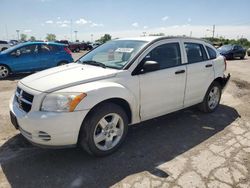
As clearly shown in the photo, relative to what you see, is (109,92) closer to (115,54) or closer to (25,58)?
(115,54)

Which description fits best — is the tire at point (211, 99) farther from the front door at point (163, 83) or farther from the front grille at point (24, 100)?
the front grille at point (24, 100)

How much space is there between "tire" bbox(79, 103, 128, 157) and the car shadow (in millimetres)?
162

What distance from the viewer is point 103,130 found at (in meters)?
3.34

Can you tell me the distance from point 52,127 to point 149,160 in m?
1.45

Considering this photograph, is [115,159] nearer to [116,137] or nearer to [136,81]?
[116,137]

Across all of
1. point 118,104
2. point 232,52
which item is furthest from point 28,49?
point 232,52

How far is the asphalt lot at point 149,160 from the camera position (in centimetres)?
287

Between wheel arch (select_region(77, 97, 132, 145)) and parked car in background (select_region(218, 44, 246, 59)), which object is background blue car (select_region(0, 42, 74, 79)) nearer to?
wheel arch (select_region(77, 97, 132, 145))

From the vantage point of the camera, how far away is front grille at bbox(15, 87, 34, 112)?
3073 millimetres

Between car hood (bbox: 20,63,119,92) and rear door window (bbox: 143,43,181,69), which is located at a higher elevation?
rear door window (bbox: 143,43,181,69)

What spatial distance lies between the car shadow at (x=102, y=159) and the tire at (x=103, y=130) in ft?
0.53

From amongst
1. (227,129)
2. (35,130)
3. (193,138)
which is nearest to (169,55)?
(193,138)

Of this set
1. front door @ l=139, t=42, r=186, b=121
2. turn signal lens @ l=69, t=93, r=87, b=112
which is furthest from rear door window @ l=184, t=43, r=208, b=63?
turn signal lens @ l=69, t=93, r=87, b=112

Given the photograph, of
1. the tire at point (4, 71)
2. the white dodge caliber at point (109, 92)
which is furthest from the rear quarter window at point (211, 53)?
the tire at point (4, 71)
